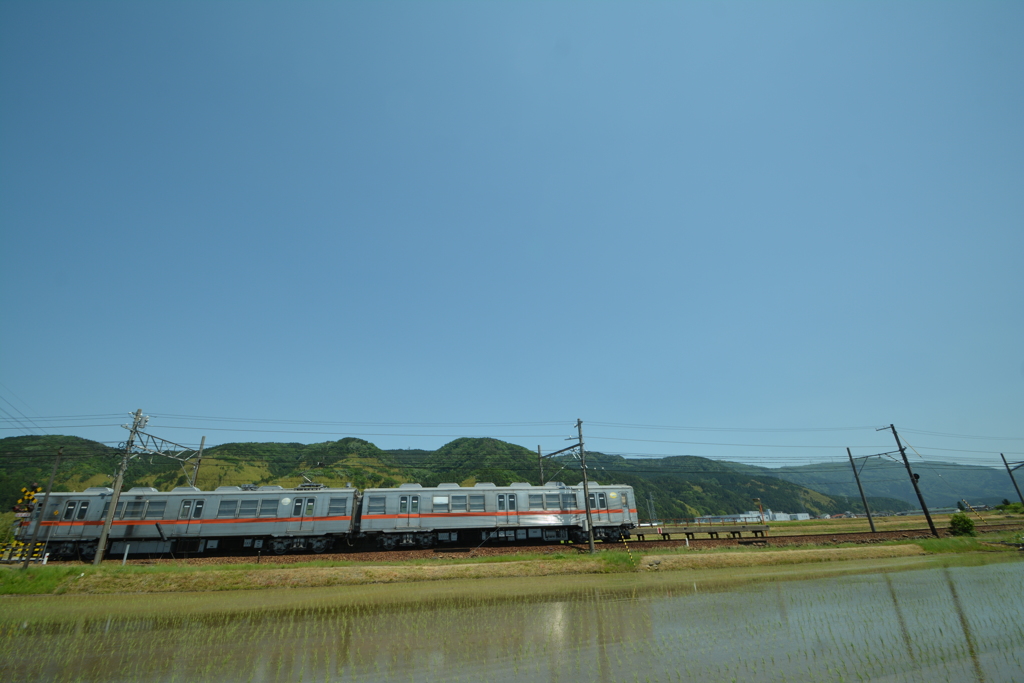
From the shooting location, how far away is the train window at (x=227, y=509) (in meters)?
28.8

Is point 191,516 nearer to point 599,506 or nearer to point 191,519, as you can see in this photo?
point 191,519

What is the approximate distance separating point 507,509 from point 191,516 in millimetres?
20670

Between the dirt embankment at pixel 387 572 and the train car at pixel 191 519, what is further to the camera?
the train car at pixel 191 519

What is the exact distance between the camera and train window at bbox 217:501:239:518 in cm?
2880

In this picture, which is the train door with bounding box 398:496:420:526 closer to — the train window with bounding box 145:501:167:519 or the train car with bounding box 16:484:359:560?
the train car with bounding box 16:484:359:560

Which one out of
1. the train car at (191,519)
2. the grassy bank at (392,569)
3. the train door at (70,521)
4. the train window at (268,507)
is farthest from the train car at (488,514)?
the train door at (70,521)

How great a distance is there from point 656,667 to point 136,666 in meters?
11.0

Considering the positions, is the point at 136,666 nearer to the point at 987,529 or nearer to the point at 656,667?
the point at 656,667

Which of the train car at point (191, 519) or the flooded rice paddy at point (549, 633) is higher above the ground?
the train car at point (191, 519)

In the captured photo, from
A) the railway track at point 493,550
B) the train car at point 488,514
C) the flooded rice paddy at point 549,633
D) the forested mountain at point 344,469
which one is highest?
the forested mountain at point 344,469

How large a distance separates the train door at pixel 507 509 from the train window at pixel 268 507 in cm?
1482

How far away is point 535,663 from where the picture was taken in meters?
9.04

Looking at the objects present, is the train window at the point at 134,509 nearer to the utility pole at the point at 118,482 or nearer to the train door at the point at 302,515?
the utility pole at the point at 118,482

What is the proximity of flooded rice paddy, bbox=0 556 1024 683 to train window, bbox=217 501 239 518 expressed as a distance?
9.12 m
